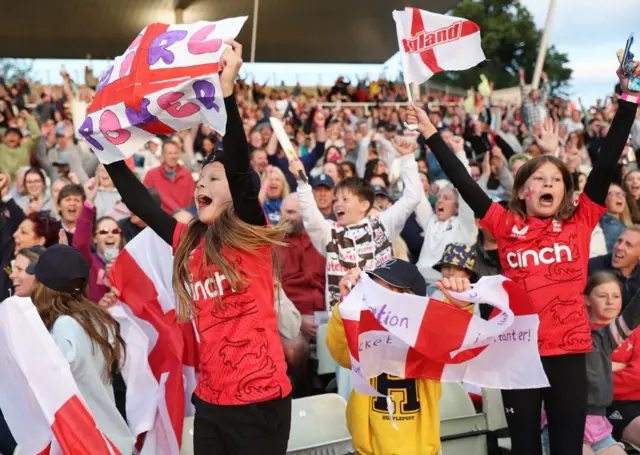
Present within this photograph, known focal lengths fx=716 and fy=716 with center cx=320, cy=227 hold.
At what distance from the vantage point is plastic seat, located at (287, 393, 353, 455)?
3880 mm

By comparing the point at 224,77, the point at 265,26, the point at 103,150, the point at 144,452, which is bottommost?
the point at 144,452

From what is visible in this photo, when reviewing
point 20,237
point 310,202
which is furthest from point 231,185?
point 20,237

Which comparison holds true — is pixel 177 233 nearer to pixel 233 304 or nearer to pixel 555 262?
pixel 233 304

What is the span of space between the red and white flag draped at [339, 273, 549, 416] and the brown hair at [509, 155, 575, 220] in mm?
592

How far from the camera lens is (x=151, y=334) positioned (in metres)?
4.09

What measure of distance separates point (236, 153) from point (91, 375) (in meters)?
1.70

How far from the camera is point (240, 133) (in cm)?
245

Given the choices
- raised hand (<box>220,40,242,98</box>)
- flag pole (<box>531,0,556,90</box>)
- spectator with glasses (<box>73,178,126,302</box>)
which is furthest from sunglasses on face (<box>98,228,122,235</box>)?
flag pole (<box>531,0,556,90</box>)

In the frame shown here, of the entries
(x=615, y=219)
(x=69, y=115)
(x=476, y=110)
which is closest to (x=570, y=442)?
(x=615, y=219)

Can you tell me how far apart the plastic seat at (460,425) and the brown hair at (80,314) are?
6.55ft

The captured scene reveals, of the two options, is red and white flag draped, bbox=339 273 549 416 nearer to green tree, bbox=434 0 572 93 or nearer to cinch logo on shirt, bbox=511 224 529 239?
cinch logo on shirt, bbox=511 224 529 239

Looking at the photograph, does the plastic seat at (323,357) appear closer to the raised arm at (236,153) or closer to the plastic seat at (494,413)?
the plastic seat at (494,413)

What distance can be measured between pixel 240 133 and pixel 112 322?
170cm

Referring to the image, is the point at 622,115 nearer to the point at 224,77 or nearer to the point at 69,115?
the point at 224,77
